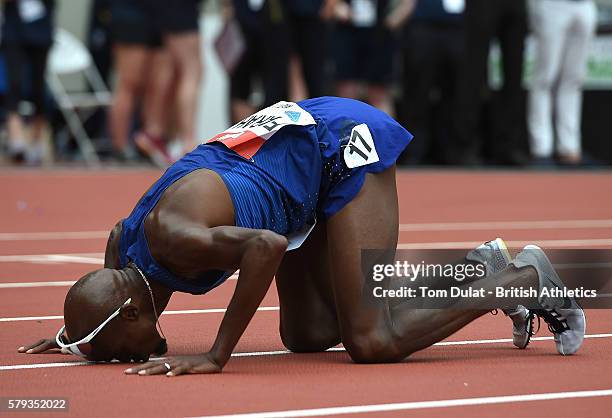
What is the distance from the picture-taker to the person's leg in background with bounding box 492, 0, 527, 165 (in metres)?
14.9

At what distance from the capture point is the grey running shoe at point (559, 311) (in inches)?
201

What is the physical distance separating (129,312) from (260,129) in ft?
2.86

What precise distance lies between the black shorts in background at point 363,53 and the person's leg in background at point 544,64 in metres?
1.77

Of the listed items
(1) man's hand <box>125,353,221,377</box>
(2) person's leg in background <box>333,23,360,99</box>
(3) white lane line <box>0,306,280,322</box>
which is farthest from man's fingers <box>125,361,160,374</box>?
(2) person's leg in background <box>333,23,360,99</box>

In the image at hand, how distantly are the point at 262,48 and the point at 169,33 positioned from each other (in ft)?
6.08

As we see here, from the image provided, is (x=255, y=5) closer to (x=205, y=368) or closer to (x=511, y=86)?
(x=511, y=86)

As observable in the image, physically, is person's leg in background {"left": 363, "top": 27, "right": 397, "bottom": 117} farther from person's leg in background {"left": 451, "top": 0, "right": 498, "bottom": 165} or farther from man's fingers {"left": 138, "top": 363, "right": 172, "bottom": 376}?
man's fingers {"left": 138, "top": 363, "right": 172, "bottom": 376}

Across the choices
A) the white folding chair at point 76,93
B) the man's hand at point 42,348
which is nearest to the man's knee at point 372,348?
the man's hand at point 42,348

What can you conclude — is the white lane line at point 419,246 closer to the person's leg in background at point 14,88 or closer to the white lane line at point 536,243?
the white lane line at point 536,243

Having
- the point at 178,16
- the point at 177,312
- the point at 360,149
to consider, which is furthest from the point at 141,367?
the point at 178,16

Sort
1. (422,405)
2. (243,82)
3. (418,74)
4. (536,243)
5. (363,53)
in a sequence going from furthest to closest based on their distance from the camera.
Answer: (243,82)
(363,53)
(418,74)
(536,243)
(422,405)

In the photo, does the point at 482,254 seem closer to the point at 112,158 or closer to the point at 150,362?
the point at 150,362

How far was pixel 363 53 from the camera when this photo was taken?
16625 millimetres

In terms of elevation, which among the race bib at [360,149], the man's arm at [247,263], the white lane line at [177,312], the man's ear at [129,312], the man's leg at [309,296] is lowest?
the white lane line at [177,312]
